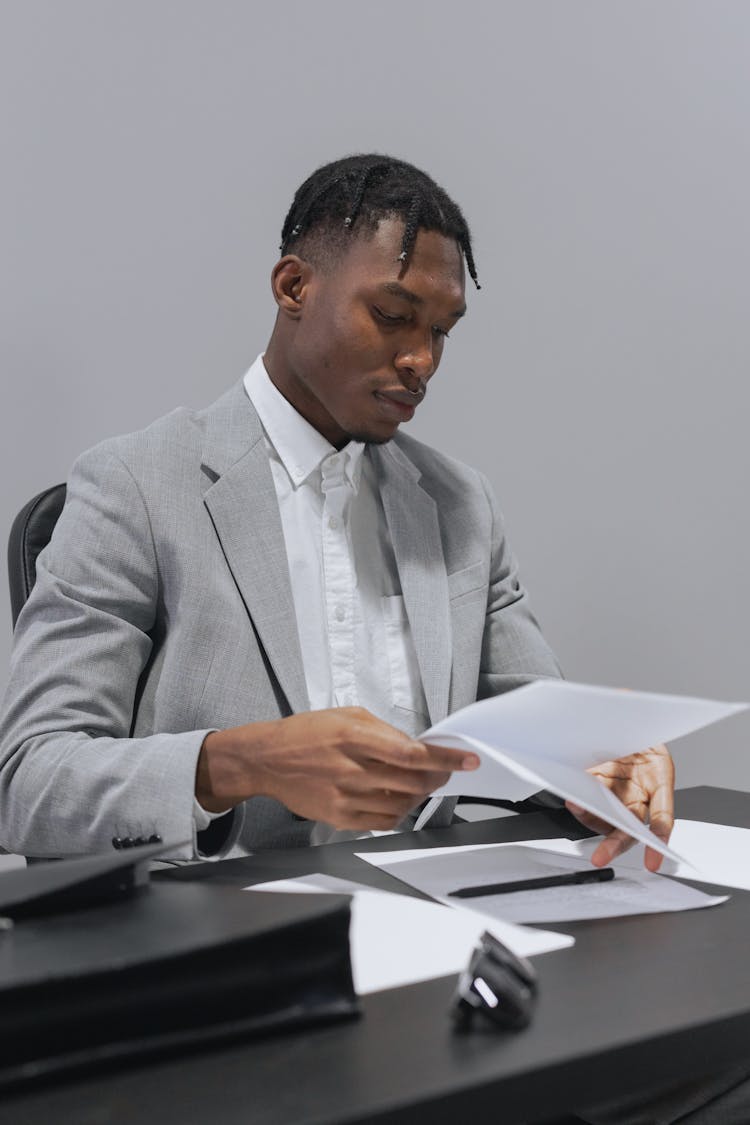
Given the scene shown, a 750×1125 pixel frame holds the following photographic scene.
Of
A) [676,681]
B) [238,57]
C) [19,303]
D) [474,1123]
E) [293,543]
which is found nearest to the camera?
[474,1123]

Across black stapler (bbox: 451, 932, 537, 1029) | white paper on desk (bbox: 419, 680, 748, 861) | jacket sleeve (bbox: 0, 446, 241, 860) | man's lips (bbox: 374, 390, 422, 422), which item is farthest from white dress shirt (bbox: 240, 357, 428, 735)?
black stapler (bbox: 451, 932, 537, 1029)

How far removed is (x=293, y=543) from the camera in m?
1.47

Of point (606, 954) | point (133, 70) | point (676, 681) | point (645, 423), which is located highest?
point (133, 70)

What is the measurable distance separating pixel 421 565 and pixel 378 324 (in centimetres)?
32

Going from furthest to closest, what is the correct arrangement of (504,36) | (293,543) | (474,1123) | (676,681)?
1. (676,681)
2. (504,36)
3. (293,543)
4. (474,1123)

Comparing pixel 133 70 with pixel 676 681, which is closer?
pixel 133 70

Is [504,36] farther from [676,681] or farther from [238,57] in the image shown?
[676,681]

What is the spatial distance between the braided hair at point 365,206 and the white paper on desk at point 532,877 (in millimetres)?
737

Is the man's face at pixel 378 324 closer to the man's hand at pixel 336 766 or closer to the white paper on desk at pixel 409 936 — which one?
the man's hand at pixel 336 766

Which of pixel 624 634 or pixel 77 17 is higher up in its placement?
pixel 77 17

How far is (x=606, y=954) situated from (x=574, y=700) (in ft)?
0.56

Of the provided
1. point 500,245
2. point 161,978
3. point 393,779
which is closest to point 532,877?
point 393,779

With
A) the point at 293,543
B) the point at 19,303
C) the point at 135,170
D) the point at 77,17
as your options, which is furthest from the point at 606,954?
the point at 77,17

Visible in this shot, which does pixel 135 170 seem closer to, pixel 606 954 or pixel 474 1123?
pixel 606 954
